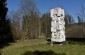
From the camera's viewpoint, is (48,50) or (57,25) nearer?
(48,50)

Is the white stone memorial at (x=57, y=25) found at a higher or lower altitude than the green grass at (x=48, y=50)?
higher

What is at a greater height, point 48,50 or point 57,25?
point 57,25

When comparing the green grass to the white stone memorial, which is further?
the white stone memorial

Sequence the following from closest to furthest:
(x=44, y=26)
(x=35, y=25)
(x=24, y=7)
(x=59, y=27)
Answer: (x=59, y=27), (x=24, y=7), (x=35, y=25), (x=44, y=26)

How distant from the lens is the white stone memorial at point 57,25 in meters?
21.9

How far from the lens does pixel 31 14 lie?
45812 millimetres

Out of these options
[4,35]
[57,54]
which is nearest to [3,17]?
[4,35]

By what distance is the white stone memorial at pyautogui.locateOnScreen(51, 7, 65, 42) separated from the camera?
2192 cm

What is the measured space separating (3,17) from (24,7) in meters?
10.3

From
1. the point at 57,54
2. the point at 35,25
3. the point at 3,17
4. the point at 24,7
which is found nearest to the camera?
the point at 57,54

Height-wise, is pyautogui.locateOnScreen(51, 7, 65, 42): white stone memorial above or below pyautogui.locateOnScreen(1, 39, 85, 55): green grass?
above

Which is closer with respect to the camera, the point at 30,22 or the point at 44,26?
the point at 30,22

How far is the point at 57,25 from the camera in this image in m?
22.2

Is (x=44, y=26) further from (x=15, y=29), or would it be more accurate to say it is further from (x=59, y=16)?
(x=59, y=16)
